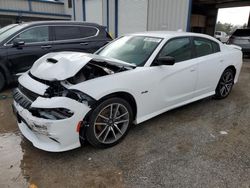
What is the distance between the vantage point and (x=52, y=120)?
244 cm

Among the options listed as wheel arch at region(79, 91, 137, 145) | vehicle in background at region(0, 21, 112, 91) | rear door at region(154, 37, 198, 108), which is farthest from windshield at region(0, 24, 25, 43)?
rear door at region(154, 37, 198, 108)

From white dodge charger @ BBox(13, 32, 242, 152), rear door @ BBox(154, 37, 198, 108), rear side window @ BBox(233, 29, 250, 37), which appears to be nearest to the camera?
white dodge charger @ BBox(13, 32, 242, 152)

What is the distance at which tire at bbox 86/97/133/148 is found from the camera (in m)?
2.72

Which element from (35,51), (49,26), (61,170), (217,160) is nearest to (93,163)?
(61,170)

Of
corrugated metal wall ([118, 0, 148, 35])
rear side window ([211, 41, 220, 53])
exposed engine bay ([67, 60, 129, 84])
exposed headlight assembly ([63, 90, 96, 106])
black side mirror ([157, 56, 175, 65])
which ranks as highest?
corrugated metal wall ([118, 0, 148, 35])

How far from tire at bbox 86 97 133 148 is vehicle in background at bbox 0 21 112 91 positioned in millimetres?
3482

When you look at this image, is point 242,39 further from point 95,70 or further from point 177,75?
point 95,70

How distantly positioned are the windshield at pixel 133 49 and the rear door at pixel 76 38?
2241mm

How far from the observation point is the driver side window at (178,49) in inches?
139

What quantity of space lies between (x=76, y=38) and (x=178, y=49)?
343 cm

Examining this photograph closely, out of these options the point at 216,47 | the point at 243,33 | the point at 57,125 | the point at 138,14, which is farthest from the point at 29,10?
the point at 57,125

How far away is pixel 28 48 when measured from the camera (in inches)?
214

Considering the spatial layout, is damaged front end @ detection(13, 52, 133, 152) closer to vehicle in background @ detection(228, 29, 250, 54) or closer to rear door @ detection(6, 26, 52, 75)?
rear door @ detection(6, 26, 52, 75)

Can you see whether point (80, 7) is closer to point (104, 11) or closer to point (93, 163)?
point (104, 11)
